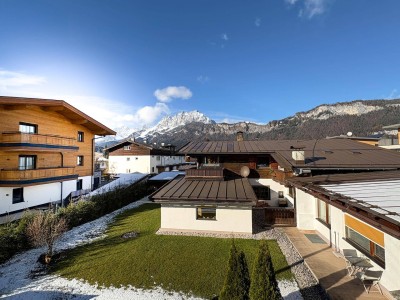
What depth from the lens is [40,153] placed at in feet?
62.3

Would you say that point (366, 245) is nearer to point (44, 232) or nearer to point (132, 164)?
point (44, 232)

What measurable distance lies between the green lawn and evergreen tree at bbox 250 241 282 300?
118 inches

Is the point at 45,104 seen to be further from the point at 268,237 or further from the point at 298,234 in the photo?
the point at 298,234

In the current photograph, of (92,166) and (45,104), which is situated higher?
(45,104)

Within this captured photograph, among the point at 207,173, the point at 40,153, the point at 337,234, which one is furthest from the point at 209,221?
the point at 40,153

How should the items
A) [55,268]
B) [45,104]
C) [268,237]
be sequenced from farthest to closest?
[45,104] < [268,237] < [55,268]

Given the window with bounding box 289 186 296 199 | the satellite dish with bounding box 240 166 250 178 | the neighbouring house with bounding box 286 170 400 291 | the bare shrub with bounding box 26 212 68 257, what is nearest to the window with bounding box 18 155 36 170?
the bare shrub with bounding box 26 212 68 257

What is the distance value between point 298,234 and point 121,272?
9558 mm

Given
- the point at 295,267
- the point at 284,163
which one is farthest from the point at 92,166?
the point at 295,267

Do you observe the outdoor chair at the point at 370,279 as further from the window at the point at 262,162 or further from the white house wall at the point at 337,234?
the window at the point at 262,162

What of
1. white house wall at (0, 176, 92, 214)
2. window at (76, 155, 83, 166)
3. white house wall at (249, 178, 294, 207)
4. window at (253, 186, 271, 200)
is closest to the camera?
white house wall at (0, 176, 92, 214)

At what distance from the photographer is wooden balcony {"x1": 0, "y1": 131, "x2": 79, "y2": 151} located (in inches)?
623

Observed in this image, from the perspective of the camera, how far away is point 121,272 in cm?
868

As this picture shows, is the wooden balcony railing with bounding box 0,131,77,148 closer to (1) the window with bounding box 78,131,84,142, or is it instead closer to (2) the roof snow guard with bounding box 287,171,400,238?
(1) the window with bounding box 78,131,84,142
